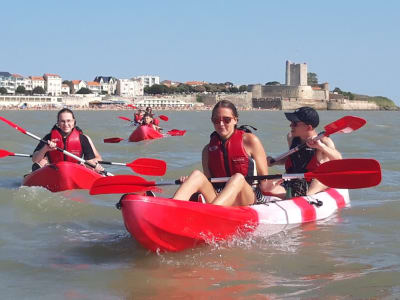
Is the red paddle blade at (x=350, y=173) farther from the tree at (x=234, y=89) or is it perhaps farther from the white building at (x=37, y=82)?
the white building at (x=37, y=82)

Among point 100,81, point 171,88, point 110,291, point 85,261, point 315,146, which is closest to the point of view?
point 110,291

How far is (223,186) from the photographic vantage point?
17.8 feet

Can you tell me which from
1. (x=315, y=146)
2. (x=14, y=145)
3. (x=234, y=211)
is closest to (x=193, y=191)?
(x=234, y=211)

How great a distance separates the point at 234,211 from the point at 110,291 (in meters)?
1.24

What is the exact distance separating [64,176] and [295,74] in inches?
4068

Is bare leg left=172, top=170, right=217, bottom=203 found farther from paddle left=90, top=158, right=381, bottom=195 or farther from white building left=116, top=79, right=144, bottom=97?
white building left=116, top=79, right=144, bottom=97

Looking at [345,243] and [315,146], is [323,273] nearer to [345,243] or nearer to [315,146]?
[345,243]

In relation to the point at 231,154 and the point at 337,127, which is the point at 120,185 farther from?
the point at 337,127

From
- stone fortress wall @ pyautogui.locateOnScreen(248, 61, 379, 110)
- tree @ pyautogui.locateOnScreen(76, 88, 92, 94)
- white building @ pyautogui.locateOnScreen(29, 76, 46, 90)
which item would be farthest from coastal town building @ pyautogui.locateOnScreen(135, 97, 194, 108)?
white building @ pyautogui.locateOnScreen(29, 76, 46, 90)

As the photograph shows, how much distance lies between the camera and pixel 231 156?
208 inches

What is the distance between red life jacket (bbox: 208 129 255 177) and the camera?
5266 mm

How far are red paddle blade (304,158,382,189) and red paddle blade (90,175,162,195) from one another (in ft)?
4.26

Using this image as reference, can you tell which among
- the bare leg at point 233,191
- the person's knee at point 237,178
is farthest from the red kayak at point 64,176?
the person's knee at point 237,178

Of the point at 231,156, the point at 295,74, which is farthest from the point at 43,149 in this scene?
the point at 295,74
